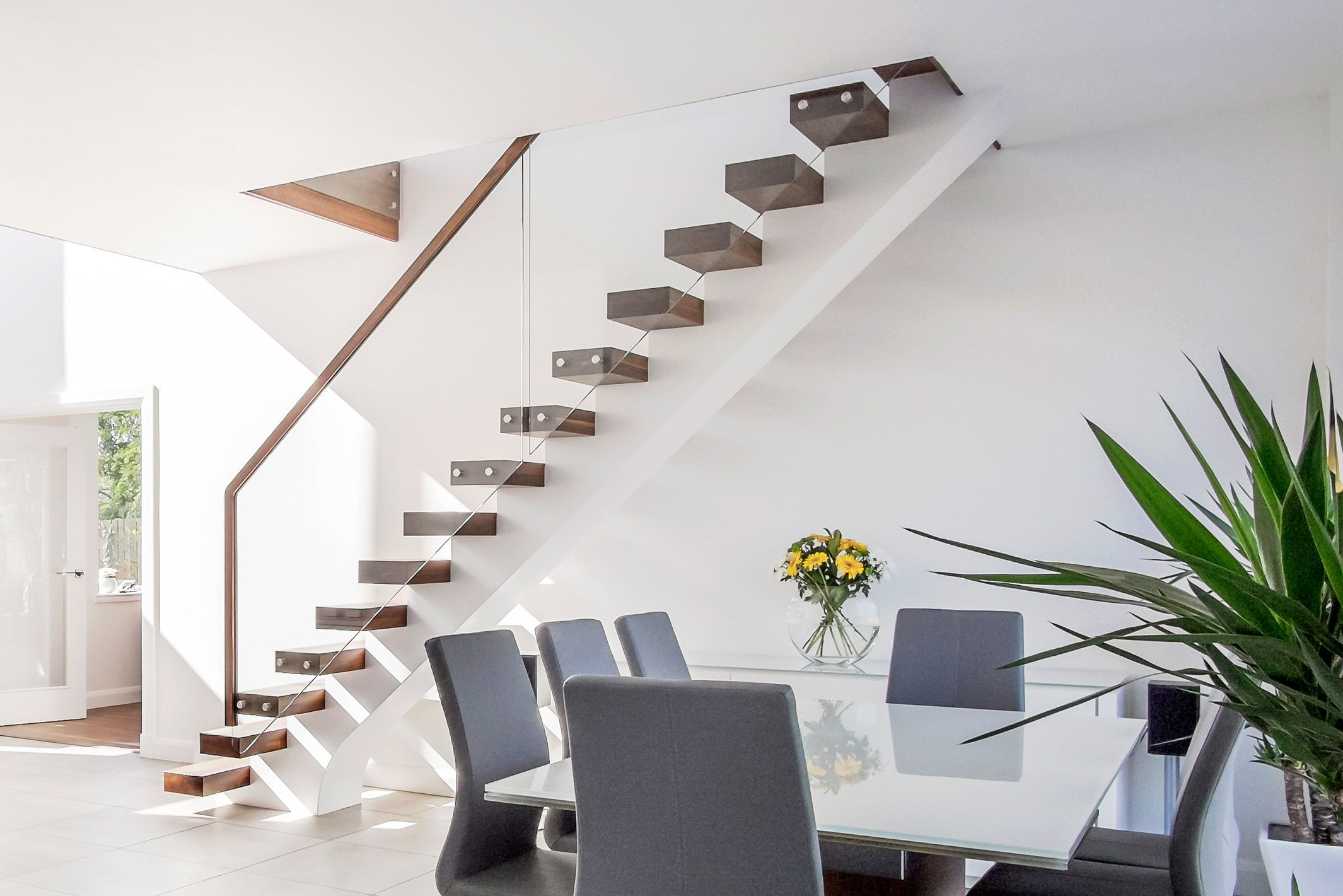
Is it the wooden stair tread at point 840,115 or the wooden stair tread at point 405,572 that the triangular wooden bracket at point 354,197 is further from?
the wooden stair tread at point 840,115

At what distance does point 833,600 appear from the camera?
4.40 metres

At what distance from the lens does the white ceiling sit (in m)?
3.15

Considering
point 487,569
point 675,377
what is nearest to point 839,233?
point 675,377

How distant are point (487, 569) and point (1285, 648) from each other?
11.4ft

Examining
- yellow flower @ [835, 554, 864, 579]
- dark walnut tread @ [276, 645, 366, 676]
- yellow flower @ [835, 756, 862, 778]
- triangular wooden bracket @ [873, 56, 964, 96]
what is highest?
triangular wooden bracket @ [873, 56, 964, 96]

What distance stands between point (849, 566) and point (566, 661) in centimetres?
158

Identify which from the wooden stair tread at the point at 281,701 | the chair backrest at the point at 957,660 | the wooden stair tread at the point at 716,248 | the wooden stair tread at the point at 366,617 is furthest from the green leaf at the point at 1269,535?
the wooden stair tread at the point at 281,701

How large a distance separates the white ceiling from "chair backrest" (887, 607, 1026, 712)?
74.0 inches

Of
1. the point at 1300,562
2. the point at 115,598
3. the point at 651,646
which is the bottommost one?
the point at 115,598

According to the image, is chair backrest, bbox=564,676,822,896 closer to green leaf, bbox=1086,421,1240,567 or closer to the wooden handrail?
green leaf, bbox=1086,421,1240,567

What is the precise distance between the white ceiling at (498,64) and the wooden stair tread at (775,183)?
298 mm

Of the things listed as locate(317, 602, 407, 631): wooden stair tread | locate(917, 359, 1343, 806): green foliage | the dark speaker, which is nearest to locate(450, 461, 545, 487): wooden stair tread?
locate(317, 602, 407, 631): wooden stair tread

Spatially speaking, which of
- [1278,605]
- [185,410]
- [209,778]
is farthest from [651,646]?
[185,410]

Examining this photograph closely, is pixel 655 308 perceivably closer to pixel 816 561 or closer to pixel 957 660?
pixel 816 561
